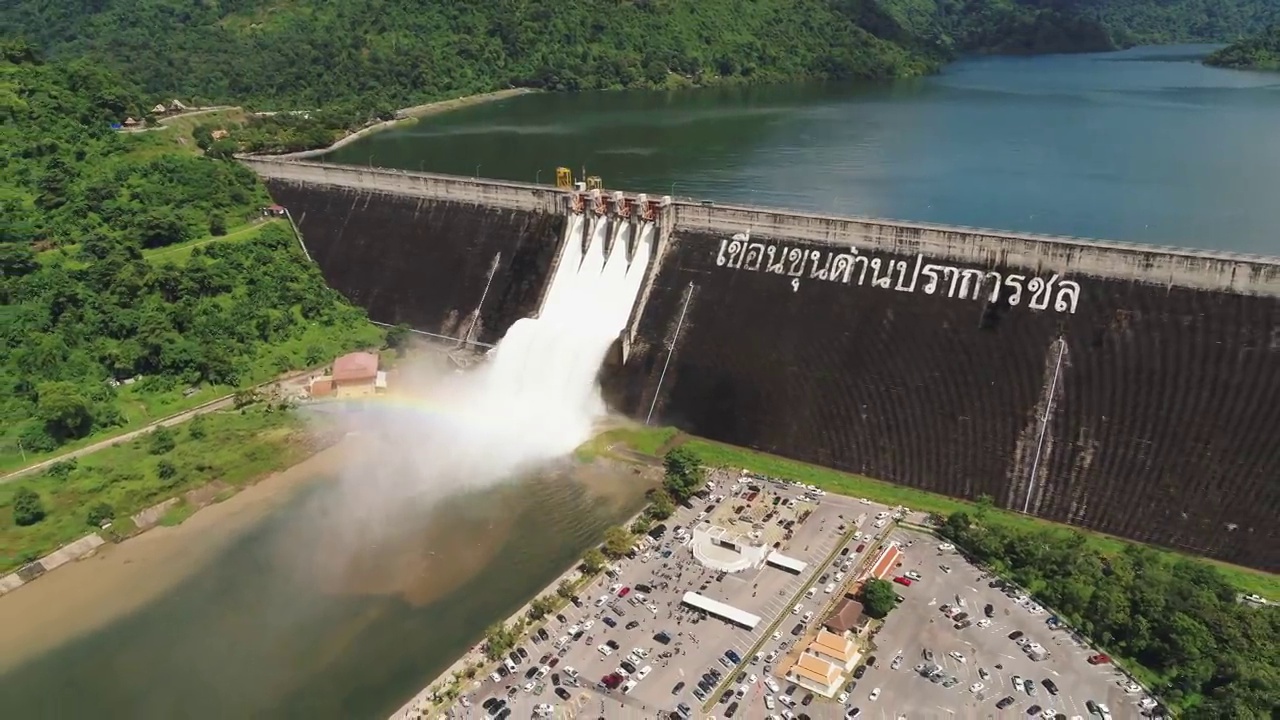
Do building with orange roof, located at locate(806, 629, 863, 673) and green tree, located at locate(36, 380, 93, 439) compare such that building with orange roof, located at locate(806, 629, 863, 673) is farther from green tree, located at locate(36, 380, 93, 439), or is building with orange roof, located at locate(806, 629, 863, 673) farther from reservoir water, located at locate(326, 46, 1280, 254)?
reservoir water, located at locate(326, 46, 1280, 254)

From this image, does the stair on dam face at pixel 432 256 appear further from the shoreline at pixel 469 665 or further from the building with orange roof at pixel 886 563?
the building with orange roof at pixel 886 563

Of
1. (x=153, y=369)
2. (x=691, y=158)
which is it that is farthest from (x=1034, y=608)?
(x=691, y=158)

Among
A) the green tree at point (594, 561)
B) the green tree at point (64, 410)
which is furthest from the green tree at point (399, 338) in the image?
the green tree at point (594, 561)

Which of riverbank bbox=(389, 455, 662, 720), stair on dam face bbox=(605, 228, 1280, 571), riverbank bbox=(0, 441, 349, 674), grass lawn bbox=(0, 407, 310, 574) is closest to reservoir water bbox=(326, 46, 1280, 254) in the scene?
stair on dam face bbox=(605, 228, 1280, 571)

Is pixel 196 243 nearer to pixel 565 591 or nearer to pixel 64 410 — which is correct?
pixel 64 410

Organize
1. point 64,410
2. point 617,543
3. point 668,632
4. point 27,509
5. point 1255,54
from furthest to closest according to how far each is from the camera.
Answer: point 1255,54 → point 64,410 → point 27,509 → point 617,543 → point 668,632

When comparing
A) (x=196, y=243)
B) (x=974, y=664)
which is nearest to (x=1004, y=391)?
(x=974, y=664)
